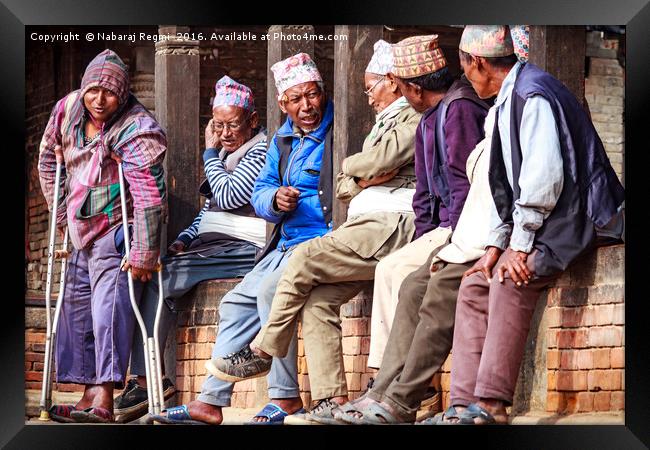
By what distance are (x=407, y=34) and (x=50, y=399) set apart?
11.9 feet

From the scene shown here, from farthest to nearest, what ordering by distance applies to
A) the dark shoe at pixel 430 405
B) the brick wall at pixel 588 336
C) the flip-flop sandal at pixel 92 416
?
the flip-flop sandal at pixel 92 416 → the dark shoe at pixel 430 405 → the brick wall at pixel 588 336

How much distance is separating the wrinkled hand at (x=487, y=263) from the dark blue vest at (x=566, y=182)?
0.18 meters

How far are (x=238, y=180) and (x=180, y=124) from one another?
517mm

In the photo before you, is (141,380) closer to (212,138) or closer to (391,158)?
(212,138)

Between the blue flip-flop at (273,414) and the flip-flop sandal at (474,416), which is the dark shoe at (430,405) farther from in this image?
the blue flip-flop at (273,414)

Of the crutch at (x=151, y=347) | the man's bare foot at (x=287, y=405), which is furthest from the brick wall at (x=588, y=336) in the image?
the crutch at (x=151, y=347)

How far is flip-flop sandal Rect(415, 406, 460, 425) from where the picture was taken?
10.3 meters

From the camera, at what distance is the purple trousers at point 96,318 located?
1153 centimetres

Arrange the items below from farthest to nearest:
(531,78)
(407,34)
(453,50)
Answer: (407,34)
(453,50)
(531,78)

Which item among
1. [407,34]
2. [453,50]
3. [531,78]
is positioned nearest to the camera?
[531,78]

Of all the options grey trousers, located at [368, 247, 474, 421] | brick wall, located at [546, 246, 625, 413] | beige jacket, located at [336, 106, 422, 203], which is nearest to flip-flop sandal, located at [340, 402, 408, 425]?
grey trousers, located at [368, 247, 474, 421]
